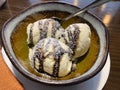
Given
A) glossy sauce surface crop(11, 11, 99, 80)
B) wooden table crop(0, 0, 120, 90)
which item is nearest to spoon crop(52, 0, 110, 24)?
glossy sauce surface crop(11, 11, 99, 80)

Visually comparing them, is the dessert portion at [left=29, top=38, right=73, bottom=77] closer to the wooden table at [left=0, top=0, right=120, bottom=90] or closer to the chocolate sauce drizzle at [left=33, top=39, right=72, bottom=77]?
the chocolate sauce drizzle at [left=33, top=39, right=72, bottom=77]

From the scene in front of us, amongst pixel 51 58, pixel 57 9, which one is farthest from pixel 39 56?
pixel 57 9

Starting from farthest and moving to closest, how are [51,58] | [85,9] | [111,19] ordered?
[111,19] → [85,9] → [51,58]

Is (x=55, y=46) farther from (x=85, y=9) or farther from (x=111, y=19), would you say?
(x=111, y=19)

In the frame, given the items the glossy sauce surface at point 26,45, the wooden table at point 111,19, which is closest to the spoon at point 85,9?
the glossy sauce surface at point 26,45

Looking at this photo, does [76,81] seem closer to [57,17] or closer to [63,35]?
[63,35]
